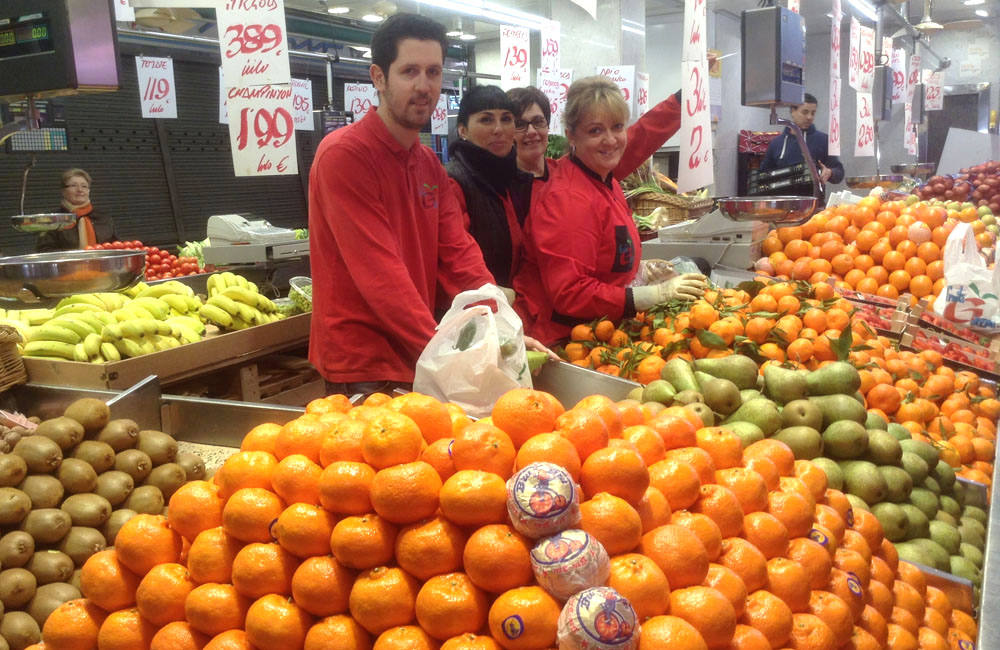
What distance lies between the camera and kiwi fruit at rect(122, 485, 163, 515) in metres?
2.22

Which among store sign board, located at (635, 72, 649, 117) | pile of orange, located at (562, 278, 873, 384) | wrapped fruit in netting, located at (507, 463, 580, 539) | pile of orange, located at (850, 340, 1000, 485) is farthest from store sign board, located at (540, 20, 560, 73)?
wrapped fruit in netting, located at (507, 463, 580, 539)

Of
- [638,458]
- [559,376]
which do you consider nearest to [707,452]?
[638,458]

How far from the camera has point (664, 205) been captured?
5691mm

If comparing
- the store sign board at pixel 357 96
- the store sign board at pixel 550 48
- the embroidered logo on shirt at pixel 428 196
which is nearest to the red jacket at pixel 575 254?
the embroidered logo on shirt at pixel 428 196

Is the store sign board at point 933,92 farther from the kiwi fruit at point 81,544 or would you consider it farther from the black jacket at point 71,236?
the kiwi fruit at point 81,544

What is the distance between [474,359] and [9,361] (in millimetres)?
1920

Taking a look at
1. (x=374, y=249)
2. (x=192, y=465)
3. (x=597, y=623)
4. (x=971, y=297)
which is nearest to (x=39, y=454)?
(x=192, y=465)

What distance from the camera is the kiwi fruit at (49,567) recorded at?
1.96m

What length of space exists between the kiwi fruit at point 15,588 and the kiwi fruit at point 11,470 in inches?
10.7

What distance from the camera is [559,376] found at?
2715 mm

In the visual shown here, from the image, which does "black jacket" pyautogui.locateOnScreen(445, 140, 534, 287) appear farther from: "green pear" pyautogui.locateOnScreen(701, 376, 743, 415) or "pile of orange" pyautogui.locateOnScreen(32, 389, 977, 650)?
"pile of orange" pyautogui.locateOnScreen(32, 389, 977, 650)

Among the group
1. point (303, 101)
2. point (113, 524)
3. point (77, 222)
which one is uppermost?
point (303, 101)

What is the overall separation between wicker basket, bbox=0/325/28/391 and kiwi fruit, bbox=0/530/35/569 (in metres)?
1.07

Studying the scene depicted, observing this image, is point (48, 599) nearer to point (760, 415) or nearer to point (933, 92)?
point (760, 415)
